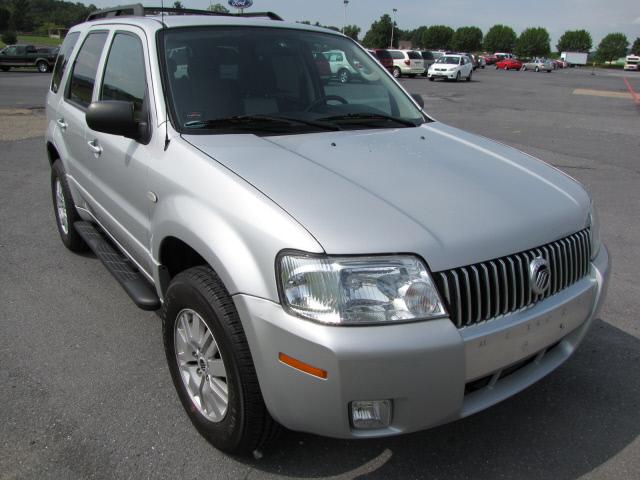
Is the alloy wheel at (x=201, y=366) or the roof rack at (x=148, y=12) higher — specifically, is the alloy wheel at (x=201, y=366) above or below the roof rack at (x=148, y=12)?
below

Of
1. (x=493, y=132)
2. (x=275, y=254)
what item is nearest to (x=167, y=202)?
(x=275, y=254)

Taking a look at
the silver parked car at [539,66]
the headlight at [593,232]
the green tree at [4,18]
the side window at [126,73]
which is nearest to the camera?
the headlight at [593,232]

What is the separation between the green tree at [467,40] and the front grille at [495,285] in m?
148

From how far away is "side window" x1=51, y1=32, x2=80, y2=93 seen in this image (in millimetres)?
4652

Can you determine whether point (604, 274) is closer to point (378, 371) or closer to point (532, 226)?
point (532, 226)

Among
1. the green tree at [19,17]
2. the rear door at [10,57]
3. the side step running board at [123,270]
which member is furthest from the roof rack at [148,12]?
the green tree at [19,17]

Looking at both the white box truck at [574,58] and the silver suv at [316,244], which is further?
the white box truck at [574,58]

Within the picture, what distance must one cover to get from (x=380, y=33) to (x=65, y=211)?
337 feet

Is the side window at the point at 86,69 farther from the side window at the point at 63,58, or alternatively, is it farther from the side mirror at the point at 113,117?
the side mirror at the point at 113,117

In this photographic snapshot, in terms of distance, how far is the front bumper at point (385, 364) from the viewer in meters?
1.93

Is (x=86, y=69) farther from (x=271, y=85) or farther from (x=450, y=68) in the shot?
(x=450, y=68)

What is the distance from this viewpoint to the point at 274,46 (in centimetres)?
353

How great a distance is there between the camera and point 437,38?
465ft

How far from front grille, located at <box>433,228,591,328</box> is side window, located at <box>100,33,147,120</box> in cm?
194
